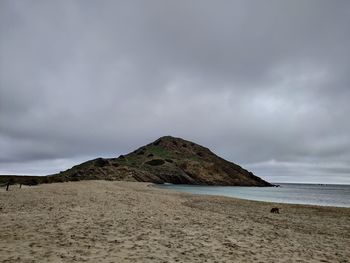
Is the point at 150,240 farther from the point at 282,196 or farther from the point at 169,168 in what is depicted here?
the point at 169,168

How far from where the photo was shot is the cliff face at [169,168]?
441 feet

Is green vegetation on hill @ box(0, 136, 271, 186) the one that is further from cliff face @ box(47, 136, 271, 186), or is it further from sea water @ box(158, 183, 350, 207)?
sea water @ box(158, 183, 350, 207)

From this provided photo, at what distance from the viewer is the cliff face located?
134 meters

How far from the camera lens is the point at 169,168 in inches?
6156

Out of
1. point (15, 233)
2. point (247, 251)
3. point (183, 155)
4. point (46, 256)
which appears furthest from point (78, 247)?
point (183, 155)

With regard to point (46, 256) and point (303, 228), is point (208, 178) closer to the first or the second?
point (303, 228)

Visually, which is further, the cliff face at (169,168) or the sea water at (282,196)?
the cliff face at (169,168)

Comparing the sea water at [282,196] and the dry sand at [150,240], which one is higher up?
the sea water at [282,196]

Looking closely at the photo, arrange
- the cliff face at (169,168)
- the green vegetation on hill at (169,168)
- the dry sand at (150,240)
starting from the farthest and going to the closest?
the cliff face at (169,168)
the green vegetation on hill at (169,168)
the dry sand at (150,240)

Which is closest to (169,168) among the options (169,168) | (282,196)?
(169,168)

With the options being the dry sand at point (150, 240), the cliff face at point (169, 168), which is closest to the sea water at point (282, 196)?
the cliff face at point (169, 168)

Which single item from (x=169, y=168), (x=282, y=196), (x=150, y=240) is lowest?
(x=150, y=240)

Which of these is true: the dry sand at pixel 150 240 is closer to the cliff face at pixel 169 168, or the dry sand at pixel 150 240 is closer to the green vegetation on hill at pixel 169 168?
the green vegetation on hill at pixel 169 168

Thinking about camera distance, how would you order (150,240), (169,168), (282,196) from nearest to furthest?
(150,240), (282,196), (169,168)
